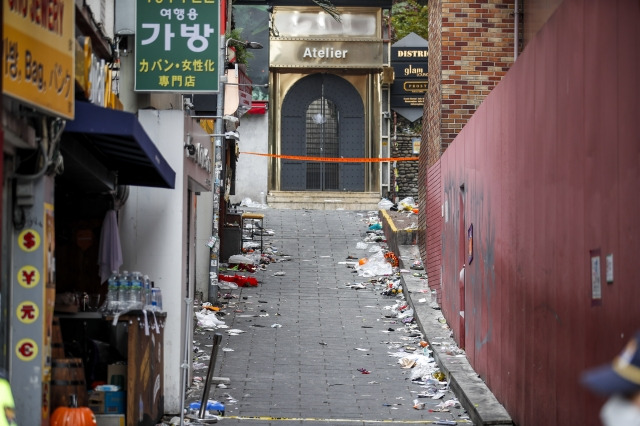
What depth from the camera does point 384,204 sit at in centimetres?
3281

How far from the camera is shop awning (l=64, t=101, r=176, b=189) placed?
27.0 feet

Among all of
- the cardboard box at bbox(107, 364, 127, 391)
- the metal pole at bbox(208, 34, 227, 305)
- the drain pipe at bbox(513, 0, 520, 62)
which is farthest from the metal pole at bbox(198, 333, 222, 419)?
the drain pipe at bbox(513, 0, 520, 62)

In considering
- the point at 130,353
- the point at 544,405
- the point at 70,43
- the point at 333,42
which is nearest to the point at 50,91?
the point at 70,43

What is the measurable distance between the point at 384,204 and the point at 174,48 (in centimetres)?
2106

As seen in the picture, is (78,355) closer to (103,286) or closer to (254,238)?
(103,286)

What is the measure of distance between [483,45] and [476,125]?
567cm

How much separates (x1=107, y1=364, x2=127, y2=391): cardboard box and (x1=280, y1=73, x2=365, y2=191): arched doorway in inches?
990

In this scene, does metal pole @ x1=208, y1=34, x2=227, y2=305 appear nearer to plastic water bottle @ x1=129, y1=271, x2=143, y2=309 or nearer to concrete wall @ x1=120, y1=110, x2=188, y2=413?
concrete wall @ x1=120, y1=110, x2=188, y2=413

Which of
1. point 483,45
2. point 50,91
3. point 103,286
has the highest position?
point 483,45

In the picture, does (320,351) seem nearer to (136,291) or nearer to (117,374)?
(136,291)

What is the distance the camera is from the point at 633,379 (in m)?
3.06

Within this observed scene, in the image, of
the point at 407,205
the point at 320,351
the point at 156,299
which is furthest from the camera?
the point at 407,205

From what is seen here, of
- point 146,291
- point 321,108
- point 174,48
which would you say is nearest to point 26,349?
point 146,291

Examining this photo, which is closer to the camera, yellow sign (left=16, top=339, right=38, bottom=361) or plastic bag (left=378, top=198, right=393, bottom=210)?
yellow sign (left=16, top=339, right=38, bottom=361)
